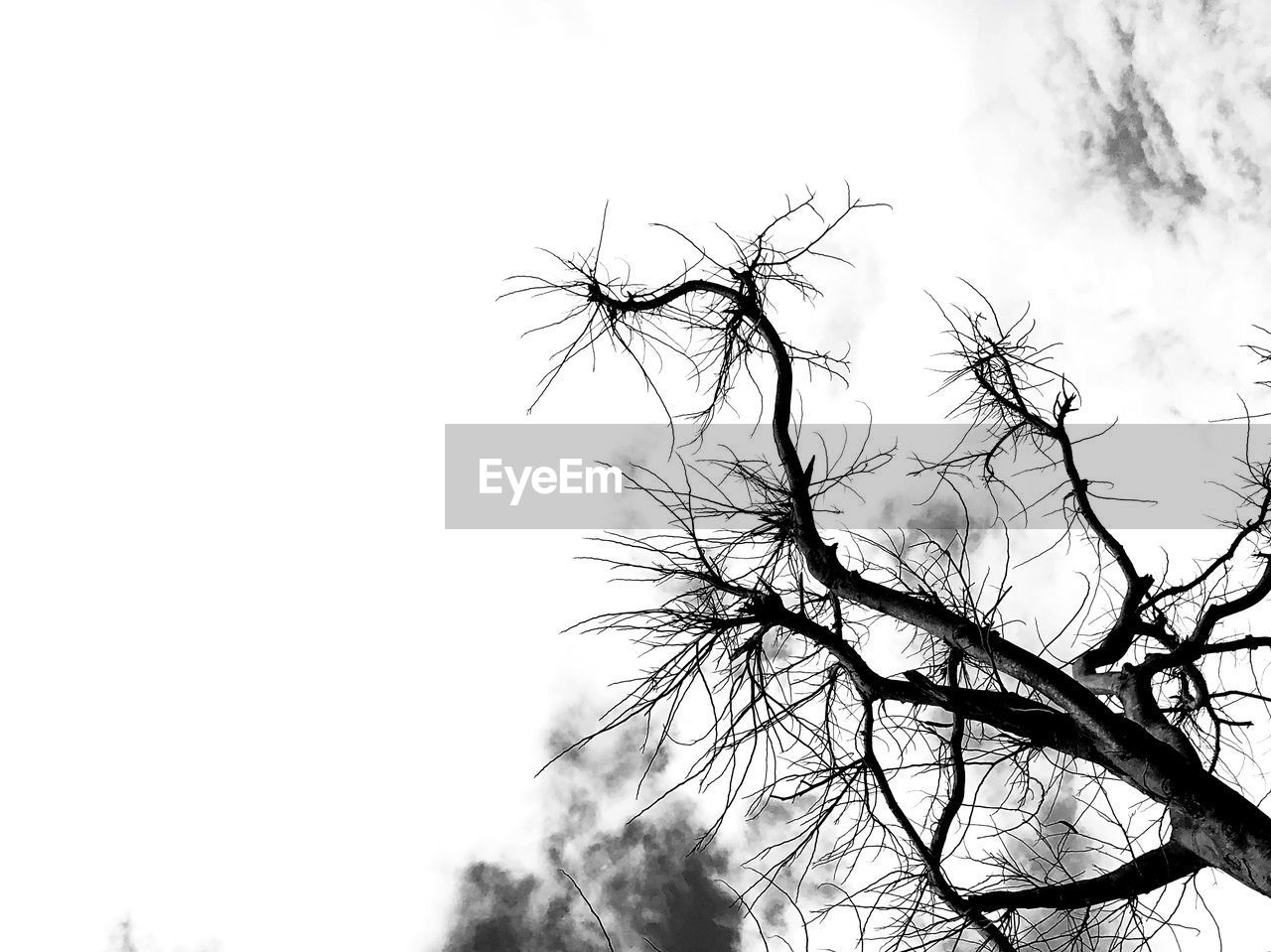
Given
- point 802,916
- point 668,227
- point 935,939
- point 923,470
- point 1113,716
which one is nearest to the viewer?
point 1113,716

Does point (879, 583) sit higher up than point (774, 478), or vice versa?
point (774, 478)

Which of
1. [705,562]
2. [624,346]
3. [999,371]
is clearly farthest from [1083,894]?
[624,346]

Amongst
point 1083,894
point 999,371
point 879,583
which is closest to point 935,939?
point 1083,894

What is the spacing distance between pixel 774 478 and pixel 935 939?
222 cm

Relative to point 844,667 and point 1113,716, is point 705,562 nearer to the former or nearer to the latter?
point 844,667

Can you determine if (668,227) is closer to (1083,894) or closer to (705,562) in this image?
(705,562)

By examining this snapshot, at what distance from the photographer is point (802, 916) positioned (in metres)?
2.73

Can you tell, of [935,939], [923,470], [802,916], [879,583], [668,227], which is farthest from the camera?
[923,470]

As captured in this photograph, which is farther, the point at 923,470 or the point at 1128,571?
the point at 923,470

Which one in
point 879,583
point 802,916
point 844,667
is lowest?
point 802,916

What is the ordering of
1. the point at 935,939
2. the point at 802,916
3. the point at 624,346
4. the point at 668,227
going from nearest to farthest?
the point at 802,916, the point at 935,939, the point at 668,227, the point at 624,346

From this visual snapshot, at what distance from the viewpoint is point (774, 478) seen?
11.8 feet

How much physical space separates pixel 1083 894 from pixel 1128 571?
168 cm

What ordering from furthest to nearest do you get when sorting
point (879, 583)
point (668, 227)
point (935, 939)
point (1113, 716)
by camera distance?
point (668, 227) < point (879, 583) < point (935, 939) < point (1113, 716)
